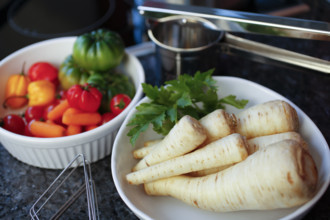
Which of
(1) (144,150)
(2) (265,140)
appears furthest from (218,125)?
(1) (144,150)

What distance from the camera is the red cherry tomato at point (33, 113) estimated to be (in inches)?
42.2

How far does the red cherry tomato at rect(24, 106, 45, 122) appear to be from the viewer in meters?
1.07

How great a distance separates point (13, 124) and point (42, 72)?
0.24 m

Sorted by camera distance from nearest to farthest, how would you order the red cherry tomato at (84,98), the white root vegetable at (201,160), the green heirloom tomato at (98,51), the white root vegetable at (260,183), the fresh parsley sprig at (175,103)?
the white root vegetable at (260,183)
the white root vegetable at (201,160)
the fresh parsley sprig at (175,103)
the red cherry tomato at (84,98)
the green heirloom tomato at (98,51)

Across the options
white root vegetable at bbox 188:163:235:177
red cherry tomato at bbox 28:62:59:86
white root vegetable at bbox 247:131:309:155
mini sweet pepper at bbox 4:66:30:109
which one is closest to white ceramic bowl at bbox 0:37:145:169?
mini sweet pepper at bbox 4:66:30:109

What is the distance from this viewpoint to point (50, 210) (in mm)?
896

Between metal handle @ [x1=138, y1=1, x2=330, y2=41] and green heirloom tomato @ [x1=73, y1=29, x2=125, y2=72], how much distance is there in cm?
15

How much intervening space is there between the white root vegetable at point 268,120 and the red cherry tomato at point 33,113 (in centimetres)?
61

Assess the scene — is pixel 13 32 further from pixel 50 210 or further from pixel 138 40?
pixel 50 210

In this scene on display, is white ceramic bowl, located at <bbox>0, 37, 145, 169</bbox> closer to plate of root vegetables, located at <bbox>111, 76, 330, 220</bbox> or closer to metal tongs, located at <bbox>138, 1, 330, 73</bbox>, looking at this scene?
plate of root vegetables, located at <bbox>111, 76, 330, 220</bbox>

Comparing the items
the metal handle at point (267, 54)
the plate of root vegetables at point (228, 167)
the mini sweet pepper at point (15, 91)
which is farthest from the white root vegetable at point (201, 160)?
the mini sweet pepper at point (15, 91)

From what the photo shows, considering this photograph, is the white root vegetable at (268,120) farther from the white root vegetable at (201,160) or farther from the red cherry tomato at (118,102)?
the red cherry tomato at (118,102)

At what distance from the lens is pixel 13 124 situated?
1.01m

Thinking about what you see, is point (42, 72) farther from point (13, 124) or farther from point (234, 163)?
point (234, 163)
